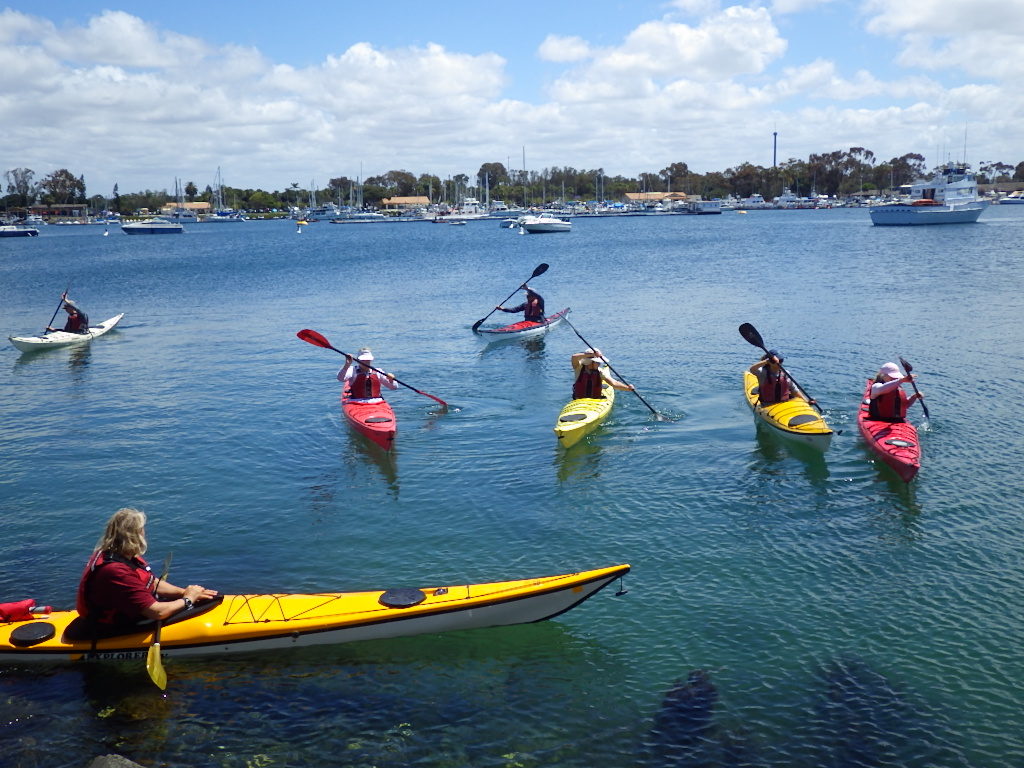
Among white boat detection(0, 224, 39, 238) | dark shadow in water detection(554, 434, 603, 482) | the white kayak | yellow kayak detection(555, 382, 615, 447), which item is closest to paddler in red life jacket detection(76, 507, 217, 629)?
dark shadow in water detection(554, 434, 603, 482)

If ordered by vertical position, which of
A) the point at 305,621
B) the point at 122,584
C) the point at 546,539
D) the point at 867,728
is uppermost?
the point at 122,584

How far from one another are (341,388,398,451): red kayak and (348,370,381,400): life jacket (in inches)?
8.0

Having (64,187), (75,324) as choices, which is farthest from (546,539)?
(64,187)

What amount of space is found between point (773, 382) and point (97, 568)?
41.7ft

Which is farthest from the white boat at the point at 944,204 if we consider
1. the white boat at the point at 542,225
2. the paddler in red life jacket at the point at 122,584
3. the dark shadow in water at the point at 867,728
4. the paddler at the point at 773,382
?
the paddler in red life jacket at the point at 122,584

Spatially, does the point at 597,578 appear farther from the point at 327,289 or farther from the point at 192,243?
the point at 192,243

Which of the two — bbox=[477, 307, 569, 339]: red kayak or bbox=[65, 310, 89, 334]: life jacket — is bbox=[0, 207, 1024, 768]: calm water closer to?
bbox=[477, 307, 569, 339]: red kayak

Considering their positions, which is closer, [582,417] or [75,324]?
[582,417]

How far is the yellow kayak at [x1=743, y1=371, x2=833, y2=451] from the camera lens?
49.4ft

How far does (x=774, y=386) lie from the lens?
16.8 meters

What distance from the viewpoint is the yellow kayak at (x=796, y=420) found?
49.4ft

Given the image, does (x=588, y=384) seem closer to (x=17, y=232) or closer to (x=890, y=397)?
(x=890, y=397)

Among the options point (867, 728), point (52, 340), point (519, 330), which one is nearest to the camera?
point (867, 728)

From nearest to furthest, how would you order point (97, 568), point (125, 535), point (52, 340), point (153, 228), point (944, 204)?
1. point (125, 535)
2. point (97, 568)
3. point (52, 340)
4. point (944, 204)
5. point (153, 228)
